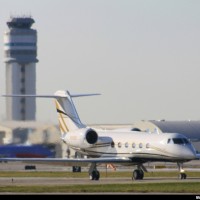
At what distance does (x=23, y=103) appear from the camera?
169m

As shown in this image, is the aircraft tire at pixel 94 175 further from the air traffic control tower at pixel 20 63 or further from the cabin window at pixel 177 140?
the air traffic control tower at pixel 20 63

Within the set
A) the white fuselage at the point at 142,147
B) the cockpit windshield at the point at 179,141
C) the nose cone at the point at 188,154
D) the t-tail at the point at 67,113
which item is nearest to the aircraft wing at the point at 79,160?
the white fuselage at the point at 142,147

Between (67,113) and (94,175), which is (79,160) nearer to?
(94,175)

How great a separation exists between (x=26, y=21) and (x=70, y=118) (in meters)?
115

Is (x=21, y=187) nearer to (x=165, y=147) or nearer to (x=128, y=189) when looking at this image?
(x=128, y=189)

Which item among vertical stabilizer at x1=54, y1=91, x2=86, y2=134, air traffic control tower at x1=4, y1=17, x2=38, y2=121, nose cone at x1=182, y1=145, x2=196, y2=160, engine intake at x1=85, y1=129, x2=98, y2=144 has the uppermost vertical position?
air traffic control tower at x1=4, y1=17, x2=38, y2=121

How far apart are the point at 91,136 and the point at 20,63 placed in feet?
381

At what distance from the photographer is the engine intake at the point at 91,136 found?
2530 inches

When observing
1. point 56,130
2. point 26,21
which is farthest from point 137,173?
point 26,21

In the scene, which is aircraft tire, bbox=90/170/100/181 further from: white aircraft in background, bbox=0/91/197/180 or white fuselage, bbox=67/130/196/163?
white fuselage, bbox=67/130/196/163

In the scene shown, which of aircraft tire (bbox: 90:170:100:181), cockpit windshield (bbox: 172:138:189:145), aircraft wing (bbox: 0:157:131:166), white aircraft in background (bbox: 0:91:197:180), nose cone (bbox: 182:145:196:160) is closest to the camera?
aircraft tire (bbox: 90:170:100:181)

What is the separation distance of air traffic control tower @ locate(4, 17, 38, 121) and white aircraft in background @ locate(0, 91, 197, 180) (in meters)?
102

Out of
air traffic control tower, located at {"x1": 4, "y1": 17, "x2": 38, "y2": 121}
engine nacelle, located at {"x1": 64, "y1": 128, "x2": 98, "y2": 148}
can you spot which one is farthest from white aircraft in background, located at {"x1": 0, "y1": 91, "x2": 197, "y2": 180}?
air traffic control tower, located at {"x1": 4, "y1": 17, "x2": 38, "y2": 121}

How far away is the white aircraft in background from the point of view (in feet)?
200
